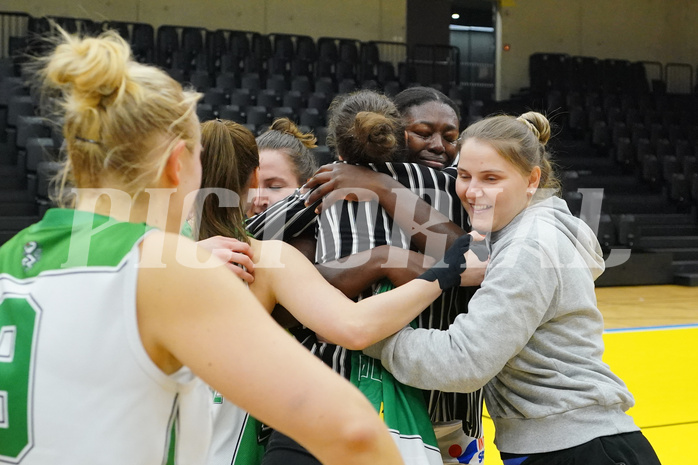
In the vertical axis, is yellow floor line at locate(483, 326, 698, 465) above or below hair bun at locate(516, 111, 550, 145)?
below

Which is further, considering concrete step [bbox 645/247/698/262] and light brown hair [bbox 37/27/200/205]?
concrete step [bbox 645/247/698/262]

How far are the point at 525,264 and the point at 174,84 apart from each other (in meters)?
0.92

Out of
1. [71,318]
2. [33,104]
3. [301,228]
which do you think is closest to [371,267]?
[301,228]

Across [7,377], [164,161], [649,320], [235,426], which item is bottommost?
[649,320]

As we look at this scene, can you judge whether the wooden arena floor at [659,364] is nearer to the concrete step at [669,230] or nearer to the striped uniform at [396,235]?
the striped uniform at [396,235]

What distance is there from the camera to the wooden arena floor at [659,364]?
11.7 ft

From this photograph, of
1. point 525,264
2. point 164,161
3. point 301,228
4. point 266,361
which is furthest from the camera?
point 301,228

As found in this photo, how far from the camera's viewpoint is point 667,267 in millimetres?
10430

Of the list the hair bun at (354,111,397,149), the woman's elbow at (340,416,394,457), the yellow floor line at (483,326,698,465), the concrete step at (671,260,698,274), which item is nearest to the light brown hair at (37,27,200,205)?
the woman's elbow at (340,416,394,457)

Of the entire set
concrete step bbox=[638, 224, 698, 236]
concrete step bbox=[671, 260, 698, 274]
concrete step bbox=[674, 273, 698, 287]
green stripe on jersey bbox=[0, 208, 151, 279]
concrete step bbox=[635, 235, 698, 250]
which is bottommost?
concrete step bbox=[674, 273, 698, 287]

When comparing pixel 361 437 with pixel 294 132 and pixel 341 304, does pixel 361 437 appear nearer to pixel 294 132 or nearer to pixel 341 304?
pixel 341 304

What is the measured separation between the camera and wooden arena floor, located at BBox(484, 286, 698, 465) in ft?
11.7

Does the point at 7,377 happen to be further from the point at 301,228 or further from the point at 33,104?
the point at 33,104

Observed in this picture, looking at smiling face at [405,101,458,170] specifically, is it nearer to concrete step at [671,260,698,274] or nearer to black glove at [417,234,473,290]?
black glove at [417,234,473,290]
